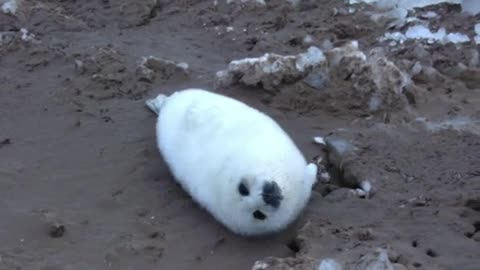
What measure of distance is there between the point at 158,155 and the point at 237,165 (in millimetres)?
1084

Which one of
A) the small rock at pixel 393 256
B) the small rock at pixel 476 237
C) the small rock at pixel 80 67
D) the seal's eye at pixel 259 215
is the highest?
the small rock at pixel 393 256

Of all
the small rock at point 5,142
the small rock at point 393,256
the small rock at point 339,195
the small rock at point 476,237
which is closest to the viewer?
the small rock at point 393,256

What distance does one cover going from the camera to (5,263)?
12.7 ft

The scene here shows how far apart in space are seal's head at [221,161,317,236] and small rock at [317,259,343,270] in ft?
1.76

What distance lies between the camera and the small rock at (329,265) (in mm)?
3391

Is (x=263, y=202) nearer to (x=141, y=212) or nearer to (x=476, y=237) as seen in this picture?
(x=141, y=212)

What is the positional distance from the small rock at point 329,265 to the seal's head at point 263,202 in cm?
54

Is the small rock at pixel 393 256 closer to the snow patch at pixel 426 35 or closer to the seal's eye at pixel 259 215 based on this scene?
the seal's eye at pixel 259 215

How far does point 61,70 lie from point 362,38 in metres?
2.49

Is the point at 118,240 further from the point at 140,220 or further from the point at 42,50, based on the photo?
the point at 42,50

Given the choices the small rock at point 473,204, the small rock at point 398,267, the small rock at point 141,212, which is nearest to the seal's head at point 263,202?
the small rock at point 141,212

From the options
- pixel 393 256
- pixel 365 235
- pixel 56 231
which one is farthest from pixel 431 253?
pixel 56 231

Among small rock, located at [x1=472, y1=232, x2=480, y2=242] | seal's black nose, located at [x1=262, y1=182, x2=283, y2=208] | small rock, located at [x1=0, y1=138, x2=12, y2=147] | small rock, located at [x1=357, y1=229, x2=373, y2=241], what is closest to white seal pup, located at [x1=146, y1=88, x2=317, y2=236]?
seal's black nose, located at [x1=262, y1=182, x2=283, y2=208]

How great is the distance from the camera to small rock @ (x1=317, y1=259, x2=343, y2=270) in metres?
3.39
